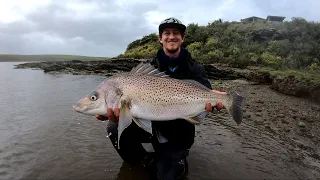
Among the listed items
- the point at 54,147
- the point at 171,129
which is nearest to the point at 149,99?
the point at 171,129

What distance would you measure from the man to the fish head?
93 cm

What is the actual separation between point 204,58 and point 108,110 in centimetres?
2182

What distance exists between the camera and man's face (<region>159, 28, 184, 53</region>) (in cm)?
491

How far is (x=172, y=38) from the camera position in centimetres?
492

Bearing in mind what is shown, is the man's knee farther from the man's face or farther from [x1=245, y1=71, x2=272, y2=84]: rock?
[x1=245, y1=71, x2=272, y2=84]: rock

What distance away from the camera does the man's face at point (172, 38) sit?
16.1 ft

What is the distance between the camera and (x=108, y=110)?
13.5 ft

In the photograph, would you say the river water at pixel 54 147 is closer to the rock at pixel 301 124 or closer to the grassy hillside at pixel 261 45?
the rock at pixel 301 124

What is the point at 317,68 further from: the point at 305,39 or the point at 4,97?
the point at 4,97

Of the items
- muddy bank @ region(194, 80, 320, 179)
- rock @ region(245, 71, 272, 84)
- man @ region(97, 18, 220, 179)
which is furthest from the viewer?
rock @ region(245, 71, 272, 84)

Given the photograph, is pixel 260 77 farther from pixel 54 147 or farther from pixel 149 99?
pixel 149 99

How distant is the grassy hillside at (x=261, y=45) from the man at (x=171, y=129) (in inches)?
660

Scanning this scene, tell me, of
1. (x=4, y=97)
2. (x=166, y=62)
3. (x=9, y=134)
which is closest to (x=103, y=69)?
(x=4, y=97)

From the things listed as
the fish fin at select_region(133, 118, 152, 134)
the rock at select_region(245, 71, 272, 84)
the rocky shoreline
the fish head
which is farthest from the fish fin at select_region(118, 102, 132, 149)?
the rock at select_region(245, 71, 272, 84)
